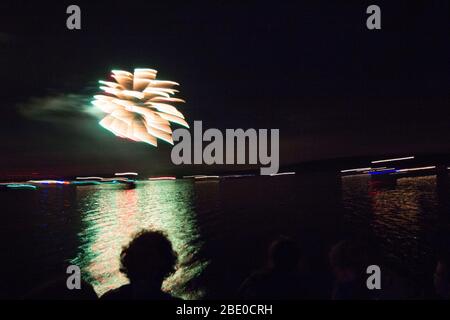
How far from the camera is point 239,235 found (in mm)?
41781

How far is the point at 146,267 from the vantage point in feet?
12.2

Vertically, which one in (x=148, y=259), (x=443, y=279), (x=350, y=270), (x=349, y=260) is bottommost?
(x=443, y=279)

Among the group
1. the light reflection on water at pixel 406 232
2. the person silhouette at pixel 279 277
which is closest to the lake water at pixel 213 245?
the light reflection on water at pixel 406 232

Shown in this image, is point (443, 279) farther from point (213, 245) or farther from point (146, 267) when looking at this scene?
point (213, 245)

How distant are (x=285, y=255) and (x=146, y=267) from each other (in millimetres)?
1594

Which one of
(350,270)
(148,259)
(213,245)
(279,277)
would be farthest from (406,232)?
(148,259)

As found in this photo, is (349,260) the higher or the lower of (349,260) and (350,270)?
the higher

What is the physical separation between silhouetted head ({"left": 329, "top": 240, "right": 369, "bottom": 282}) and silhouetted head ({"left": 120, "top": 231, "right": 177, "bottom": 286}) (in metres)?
1.95

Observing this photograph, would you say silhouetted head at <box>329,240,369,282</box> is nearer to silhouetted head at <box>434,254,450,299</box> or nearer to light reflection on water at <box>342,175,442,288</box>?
silhouetted head at <box>434,254,450,299</box>

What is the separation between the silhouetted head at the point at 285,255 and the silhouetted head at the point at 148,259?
1181 millimetres

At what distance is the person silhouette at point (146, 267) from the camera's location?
11.8 feet

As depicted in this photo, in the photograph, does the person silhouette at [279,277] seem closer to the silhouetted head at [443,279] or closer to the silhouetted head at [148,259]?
the silhouetted head at [148,259]
